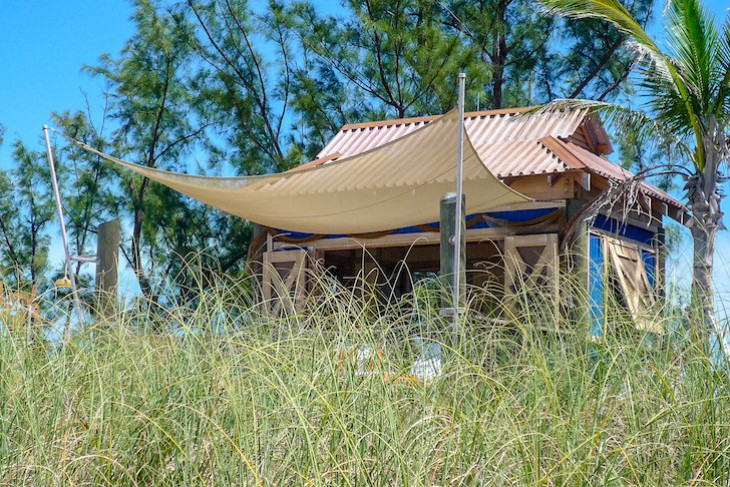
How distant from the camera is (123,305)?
3.84 m

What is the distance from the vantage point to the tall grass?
2.32m

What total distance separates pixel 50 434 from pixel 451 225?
3872 mm

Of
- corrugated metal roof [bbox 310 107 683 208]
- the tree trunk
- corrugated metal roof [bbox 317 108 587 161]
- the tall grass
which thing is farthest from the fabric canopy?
the tall grass

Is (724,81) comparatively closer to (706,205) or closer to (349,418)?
(706,205)

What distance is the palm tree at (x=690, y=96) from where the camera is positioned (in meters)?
A: 7.24

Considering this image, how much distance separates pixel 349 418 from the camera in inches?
100

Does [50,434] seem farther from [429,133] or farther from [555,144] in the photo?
[555,144]

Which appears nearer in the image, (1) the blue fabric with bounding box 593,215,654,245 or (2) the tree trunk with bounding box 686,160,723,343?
(2) the tree trunk with bounding box 686,160,723,343

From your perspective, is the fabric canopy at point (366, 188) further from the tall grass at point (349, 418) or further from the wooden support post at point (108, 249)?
the tall grass at point (349, 418)

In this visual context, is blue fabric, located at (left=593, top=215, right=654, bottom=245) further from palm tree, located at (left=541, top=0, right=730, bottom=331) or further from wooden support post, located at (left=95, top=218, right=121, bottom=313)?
wooden support post, located at (left=95, top=218, right=121, bottom=313)

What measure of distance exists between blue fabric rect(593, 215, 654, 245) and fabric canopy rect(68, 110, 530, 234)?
1.76 metres

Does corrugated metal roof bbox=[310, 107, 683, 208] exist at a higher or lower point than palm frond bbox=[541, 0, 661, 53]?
lower

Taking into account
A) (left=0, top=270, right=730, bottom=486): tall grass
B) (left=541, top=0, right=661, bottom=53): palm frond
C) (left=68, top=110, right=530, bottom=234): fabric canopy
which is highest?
(left=541, top=0, right=661, bottom=53): palm frond

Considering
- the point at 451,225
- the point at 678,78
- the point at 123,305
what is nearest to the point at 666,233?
the point at 678,78
